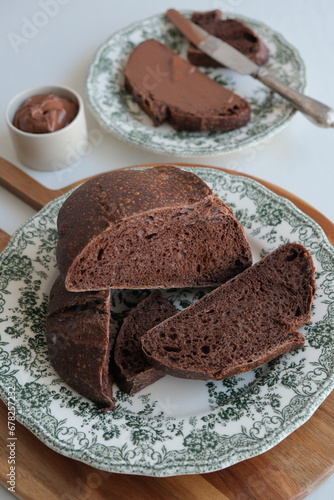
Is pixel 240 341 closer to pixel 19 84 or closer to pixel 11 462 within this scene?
pixel 11 462

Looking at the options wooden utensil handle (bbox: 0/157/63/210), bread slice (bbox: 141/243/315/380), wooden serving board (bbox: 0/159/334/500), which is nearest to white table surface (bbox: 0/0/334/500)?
wooden utensil handle (bbox: 0/157/63/210)

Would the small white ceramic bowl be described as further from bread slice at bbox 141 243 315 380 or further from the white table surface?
bread slice at bbox 141 243 315 380

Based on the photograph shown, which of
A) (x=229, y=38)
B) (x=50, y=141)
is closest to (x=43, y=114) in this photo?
(x=50, y=141)

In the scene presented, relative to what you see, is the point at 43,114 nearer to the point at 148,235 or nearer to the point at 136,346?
the point at 148,235

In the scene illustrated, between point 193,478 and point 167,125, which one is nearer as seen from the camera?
point 193,478

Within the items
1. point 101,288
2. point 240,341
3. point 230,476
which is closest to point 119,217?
point 101,288

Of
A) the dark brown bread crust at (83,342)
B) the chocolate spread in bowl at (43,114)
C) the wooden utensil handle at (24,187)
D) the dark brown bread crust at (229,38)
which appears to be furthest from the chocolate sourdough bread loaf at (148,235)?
the dark brown bread crust at (229,38)
